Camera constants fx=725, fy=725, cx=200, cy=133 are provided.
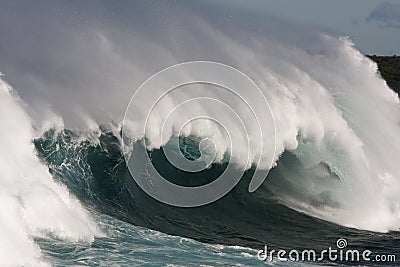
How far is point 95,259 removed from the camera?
11.9m

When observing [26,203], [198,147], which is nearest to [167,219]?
[26,203]

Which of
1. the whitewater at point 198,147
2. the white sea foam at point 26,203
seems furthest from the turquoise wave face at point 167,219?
the white sea foam at point 26,203

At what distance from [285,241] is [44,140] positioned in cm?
578

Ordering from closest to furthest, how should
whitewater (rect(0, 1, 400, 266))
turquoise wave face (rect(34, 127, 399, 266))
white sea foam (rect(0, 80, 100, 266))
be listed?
white sea foam (rect(0, 80, 100, 266)) < turquoise wave face (rect(34, 127, 399, 266)) < whitewater (rect(0, 1, 400, 266))

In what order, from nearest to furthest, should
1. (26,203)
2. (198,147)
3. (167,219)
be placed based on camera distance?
1. (26,203)
2. (167,219)
3. (198,147)

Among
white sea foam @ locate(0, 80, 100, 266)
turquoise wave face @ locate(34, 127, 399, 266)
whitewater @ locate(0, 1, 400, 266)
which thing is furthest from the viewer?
whitewater @ locate(0, 1, 400, 266)

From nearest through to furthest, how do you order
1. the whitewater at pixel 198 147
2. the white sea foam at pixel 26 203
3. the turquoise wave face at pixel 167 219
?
the white sea foam at pixel 26 203 < the turquoise wave face at pixel 167 219 < the whitewater at pixel 198 147

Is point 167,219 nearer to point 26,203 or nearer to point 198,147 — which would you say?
point 26,203

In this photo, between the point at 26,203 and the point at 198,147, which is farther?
the point at 198,147

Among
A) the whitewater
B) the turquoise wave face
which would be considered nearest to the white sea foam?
the whitewater

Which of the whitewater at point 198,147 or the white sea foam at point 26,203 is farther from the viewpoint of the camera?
the whitewater at point 198,147

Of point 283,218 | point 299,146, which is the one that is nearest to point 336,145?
point 299,146

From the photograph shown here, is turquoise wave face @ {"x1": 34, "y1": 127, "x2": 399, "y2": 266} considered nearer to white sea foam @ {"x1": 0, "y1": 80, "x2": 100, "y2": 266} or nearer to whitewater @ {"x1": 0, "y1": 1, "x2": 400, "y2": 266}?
whitewater @ {"x1": 0, "y1": 1, "x2": 400, "y2": 266}

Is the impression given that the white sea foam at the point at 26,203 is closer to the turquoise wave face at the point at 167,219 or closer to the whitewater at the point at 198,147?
the whitewater at the point at 198,147
